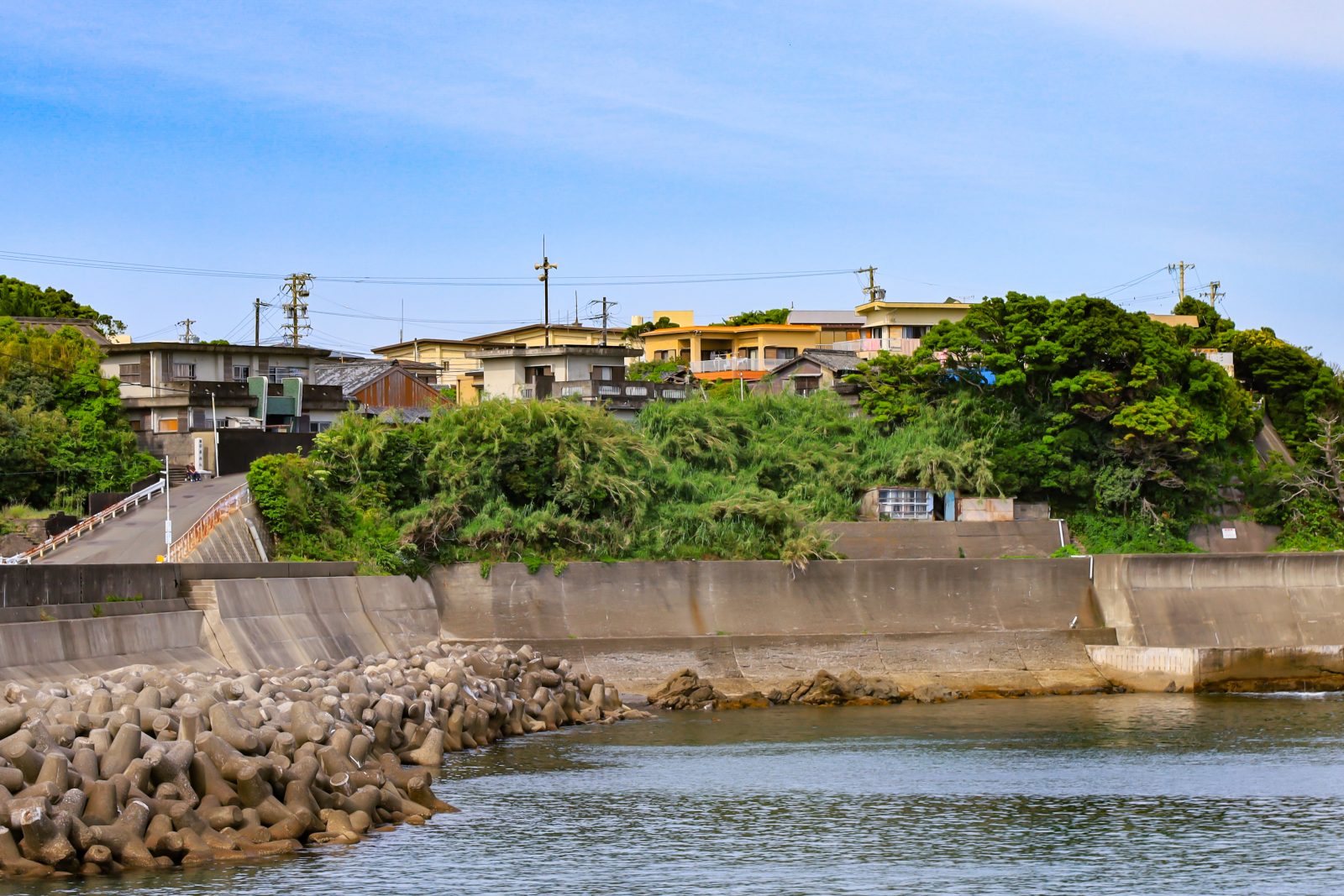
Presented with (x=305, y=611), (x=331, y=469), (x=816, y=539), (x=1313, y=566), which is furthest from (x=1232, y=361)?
(x=305, y=611)

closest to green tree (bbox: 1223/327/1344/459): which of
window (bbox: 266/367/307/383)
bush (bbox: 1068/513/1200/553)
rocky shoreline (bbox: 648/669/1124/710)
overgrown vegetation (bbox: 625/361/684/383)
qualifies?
bush (bbox: 1068/513/1200/553)

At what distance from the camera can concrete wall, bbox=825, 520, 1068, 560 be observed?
4503 centimetres

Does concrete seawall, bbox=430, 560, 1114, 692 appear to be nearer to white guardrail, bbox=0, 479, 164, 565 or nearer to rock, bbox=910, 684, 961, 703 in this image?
rock, bbox=910, 684, 961, 703

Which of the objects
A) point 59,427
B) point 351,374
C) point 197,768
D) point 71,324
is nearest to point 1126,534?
point 59,427

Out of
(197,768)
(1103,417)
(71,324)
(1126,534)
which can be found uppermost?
(71,324)

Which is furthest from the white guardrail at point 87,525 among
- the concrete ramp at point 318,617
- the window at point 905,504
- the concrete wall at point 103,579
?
the window at point 905,504

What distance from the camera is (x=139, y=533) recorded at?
126 feet

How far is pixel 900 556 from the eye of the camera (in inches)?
1778

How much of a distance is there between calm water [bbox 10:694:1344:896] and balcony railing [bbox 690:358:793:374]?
55.7m

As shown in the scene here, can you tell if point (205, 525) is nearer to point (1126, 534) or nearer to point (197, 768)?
point (197, 768)

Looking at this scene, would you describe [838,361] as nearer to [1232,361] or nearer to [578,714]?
[1232,361]

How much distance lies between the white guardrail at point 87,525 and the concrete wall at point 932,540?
2020 centimetres

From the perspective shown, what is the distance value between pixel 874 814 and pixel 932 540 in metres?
24.1

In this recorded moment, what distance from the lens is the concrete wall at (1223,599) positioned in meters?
39.9
